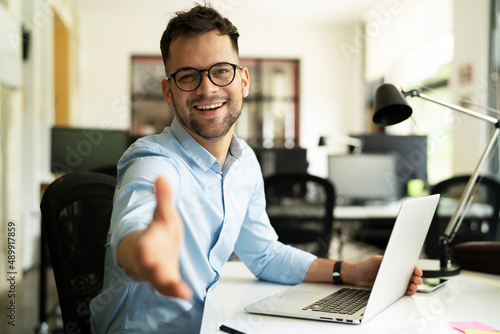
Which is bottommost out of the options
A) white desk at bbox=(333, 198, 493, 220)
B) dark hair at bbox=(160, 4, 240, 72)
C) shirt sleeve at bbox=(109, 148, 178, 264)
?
white desk at bbox=(333, 198, 493, 220)

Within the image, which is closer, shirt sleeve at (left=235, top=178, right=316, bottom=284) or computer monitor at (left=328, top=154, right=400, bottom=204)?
shirt sleeve at (left=235, top=178, right=316, bottom=284)

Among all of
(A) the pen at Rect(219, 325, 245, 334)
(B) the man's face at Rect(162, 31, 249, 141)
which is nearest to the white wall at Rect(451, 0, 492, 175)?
(B) the man's face at Rect(162, 31, 249, 141)

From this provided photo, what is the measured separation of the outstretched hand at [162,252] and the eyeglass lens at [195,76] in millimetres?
561

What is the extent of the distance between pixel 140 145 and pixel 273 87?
701 cm

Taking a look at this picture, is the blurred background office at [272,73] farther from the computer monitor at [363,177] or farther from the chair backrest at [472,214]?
the chair backrest at [472,214]

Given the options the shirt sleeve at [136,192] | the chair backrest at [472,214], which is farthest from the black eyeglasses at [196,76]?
the chair backrest at [472,214]

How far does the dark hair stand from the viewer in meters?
1.04

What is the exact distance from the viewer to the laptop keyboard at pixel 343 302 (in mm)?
918

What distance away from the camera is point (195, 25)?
1.04 m

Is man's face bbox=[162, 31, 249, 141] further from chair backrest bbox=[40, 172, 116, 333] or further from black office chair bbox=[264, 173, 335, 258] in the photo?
black office chair bbox=[264, 173, 335, 258]

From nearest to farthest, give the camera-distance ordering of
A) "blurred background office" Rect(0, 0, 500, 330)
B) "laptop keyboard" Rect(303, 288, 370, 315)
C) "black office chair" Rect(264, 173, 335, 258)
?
"laptop keyboard" Rect(303, 288, 370, 315), "black office chair" Rect(264, 173, 335, 258), "blurred background office" Rect(0, 0, 500, 330)

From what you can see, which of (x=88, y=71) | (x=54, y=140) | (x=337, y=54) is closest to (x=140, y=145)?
(x=54, y=140)

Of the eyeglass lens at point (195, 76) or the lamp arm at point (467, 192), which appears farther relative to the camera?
the lamp arm at point (467, 192)

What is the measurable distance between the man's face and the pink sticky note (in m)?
0.63
